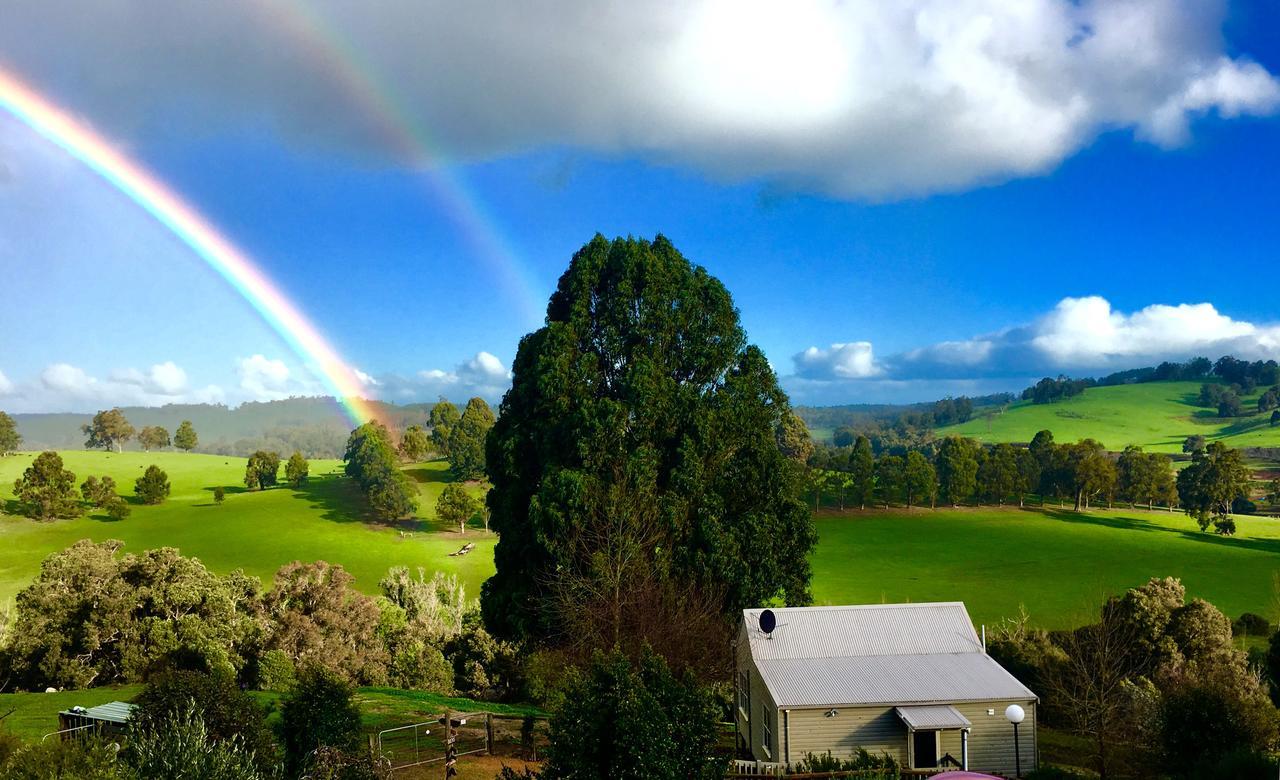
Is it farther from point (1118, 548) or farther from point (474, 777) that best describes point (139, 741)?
point (1118, 548)

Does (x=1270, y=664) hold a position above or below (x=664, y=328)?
below

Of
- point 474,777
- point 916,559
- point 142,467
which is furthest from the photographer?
point 142,467

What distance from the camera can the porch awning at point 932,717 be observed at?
18.3 metres

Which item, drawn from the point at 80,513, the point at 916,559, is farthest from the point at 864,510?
the point at 80,513

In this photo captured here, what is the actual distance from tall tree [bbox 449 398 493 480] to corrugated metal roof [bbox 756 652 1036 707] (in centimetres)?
8313

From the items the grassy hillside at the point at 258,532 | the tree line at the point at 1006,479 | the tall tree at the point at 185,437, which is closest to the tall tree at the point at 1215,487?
the tree line at the point at 1006,479

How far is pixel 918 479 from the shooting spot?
9181 centimetres

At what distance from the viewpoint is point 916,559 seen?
71500 mm

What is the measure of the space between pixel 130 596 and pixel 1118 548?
74.7 metres

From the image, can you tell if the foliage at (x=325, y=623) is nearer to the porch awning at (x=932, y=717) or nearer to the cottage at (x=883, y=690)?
the cottage at (x=883, y=690)

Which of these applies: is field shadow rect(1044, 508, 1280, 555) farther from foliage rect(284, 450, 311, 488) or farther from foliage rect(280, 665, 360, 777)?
foliage rect(284, 450, 311, 488)

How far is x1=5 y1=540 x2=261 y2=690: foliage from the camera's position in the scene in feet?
94.6

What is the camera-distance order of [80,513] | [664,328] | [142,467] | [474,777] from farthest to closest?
[142,467] < [80,513] < [664,328] < [474,777]

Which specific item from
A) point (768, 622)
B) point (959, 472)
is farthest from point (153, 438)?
point (768, 622)
